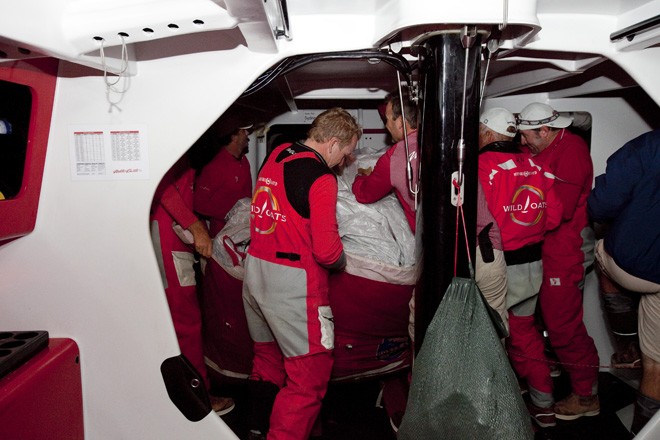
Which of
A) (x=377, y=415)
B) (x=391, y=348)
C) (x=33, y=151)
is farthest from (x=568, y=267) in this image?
(x=33, y=151)

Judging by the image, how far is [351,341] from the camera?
2.50 meters

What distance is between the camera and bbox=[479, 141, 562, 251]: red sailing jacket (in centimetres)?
232

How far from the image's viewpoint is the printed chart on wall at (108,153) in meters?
1.64

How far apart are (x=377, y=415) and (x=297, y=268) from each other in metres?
1.28

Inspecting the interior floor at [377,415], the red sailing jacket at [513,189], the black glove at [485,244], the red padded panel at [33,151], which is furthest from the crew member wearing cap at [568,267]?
the red padded panel at [33,151]

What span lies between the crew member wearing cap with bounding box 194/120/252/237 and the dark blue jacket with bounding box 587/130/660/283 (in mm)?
2297

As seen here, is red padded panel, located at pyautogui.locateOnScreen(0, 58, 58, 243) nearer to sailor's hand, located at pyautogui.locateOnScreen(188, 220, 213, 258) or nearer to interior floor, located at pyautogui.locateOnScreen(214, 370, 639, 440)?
sailor's hand, located at pyautogui.locateOnScreen(188, 220, 213, 258)

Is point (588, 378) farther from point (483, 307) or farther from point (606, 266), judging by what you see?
point (483, 307)

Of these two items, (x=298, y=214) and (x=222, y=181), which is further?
(x=222, y=181)

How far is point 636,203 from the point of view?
207cm

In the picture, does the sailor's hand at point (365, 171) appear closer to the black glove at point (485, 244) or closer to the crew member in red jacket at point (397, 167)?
the crew member in red jacket at point (397, 167)

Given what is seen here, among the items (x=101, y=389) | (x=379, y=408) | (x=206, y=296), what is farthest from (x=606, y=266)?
(x=101, y=389)

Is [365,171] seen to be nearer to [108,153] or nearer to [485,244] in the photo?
[485,244]

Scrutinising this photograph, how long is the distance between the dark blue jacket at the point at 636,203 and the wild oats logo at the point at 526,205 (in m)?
0.29
